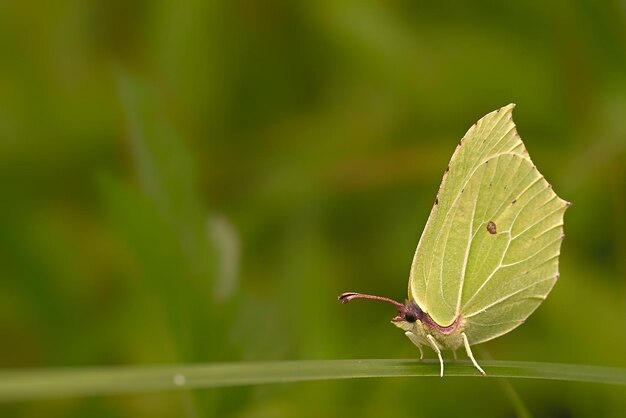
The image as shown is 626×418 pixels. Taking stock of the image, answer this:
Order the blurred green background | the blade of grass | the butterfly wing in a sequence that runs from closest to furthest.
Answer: the blade of grass, the butterfly wing, the blurred green background

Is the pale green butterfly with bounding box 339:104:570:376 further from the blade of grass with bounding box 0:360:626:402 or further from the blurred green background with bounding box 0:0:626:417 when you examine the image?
the blurred green background with bounding box 0:0:626:417

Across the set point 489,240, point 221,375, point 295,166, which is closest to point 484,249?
point 489,240

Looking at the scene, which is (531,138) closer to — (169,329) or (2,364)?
(169,329)

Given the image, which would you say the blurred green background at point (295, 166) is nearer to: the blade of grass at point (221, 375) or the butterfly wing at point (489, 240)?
the butterfly wing at point (489, 240)

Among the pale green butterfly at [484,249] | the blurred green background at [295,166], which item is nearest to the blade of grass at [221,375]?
the pale green butterfly at [484,249]

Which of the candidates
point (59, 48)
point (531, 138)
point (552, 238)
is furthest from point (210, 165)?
point (552, 238)

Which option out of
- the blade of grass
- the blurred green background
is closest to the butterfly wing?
the blade of grass

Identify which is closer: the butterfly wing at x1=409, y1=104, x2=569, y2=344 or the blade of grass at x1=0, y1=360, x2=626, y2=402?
the blade of grass at x1=0, y1=360, x2=626, y2=402
